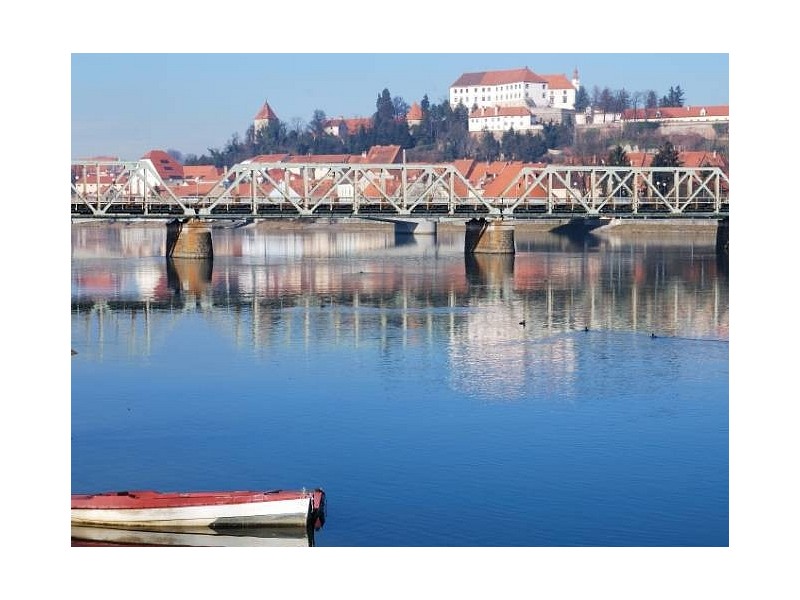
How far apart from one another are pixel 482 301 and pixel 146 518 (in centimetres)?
2417

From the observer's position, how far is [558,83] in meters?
158

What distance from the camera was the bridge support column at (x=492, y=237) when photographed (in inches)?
2295

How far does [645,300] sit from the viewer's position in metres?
38.4

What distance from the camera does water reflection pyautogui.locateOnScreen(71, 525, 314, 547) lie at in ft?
46.8

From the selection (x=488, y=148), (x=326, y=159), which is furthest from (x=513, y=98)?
(x=326, y=159)

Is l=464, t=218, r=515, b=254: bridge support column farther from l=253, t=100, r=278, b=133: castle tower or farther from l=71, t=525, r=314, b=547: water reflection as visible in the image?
l=253, t=100, r=278, b=133: castle tower

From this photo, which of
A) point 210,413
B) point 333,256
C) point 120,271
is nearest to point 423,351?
point 210,413

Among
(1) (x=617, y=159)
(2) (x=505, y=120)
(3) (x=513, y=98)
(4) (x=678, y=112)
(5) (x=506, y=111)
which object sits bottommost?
(1) (x=617, y=159)

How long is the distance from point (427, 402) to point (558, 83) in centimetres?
13965

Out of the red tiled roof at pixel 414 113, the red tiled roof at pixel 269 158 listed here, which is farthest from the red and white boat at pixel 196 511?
the red tiled roof at pixel 414 113

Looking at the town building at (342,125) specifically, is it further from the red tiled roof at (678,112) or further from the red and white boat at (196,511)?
the red and white boat at (196,511)

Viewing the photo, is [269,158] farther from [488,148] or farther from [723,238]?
[723,238]

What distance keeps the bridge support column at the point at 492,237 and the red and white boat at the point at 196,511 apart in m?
44.1

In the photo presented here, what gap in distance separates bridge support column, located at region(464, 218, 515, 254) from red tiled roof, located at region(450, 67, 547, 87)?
100 meters
